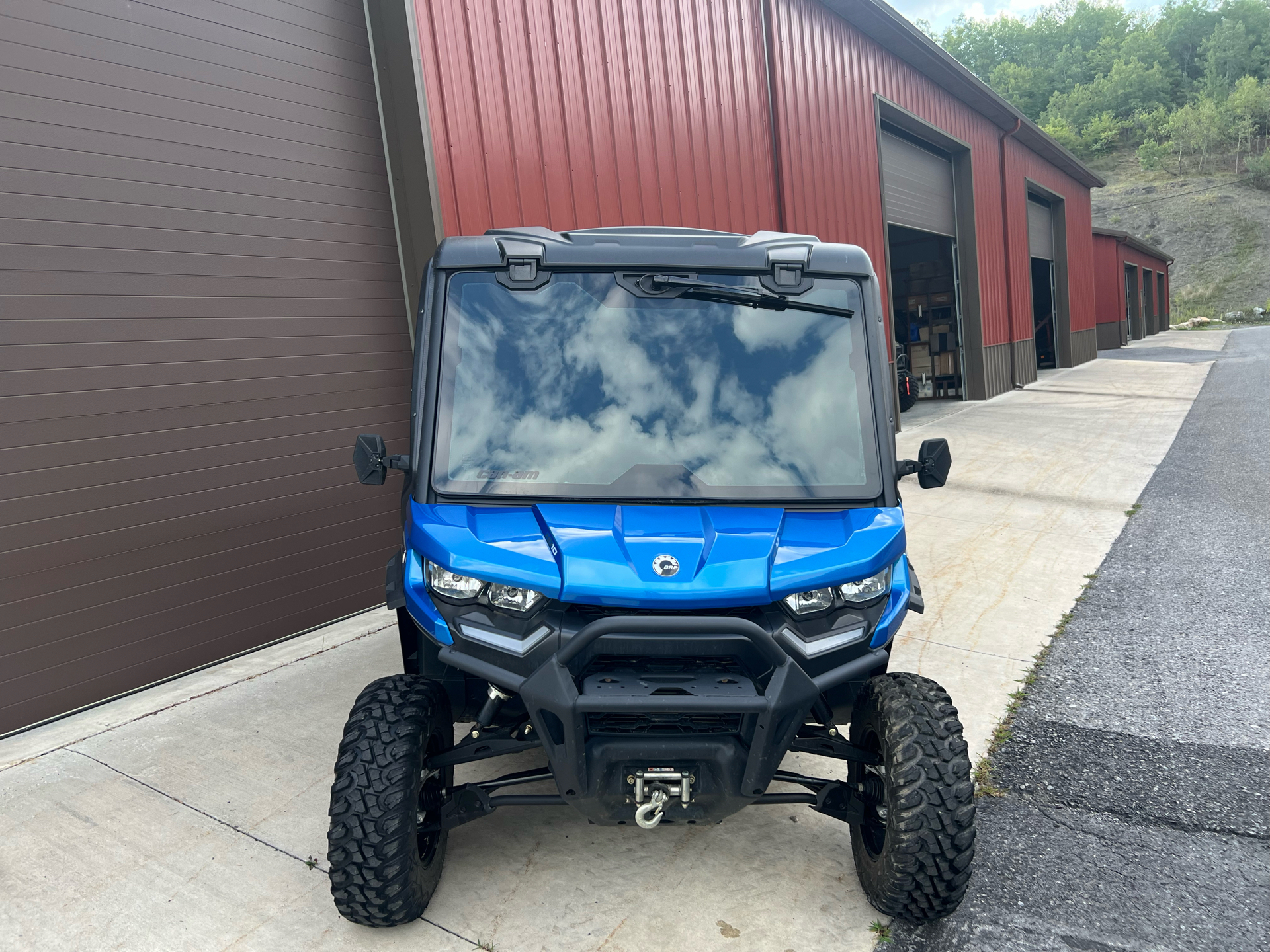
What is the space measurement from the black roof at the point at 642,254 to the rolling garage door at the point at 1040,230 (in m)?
21.4

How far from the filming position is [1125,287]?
120ft

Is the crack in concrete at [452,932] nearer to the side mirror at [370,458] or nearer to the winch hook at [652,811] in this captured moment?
the winch hook at [652,811]

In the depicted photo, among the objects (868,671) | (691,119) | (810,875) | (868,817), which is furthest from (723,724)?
(691,119)

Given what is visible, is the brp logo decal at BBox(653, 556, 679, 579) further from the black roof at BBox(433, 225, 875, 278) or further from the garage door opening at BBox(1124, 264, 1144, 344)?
the garage door opening at BBox(1124, 264, 1144, 344)

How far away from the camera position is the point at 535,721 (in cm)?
241

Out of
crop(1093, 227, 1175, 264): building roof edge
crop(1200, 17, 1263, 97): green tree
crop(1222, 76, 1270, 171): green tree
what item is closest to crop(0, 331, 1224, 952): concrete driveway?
crop(1093, 227, 1175, 264): building roof edge

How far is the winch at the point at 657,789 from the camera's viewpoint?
247 cm

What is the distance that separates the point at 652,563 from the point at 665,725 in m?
0.48

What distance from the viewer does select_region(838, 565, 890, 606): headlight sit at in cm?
260

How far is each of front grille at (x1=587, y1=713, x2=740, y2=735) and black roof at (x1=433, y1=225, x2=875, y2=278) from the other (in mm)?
1518

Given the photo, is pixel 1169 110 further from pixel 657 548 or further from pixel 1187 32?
pixel 657 548

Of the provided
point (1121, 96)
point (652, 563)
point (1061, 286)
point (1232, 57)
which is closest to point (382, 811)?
point (652, 563)

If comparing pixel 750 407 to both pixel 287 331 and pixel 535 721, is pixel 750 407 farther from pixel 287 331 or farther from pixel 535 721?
pixel 287 331

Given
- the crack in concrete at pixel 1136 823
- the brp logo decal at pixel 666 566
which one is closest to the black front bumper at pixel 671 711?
the brp logo decal at pixel 666 566
